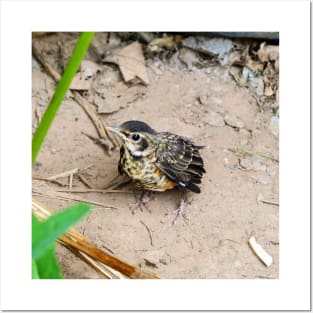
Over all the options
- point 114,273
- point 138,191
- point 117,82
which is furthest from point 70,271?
point 117,82

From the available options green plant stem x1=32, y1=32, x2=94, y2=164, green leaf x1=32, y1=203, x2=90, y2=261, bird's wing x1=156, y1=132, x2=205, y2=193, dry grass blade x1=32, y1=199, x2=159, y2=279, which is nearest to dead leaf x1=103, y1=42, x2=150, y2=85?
bird's wing x1=156, y1=132, x2=205, y2=193

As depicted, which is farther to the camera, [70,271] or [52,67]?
[52,67]

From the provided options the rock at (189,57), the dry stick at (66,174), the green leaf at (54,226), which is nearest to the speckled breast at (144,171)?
the dry stick at (66,174)

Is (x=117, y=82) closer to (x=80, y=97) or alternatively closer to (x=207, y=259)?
(x=80, y=97)

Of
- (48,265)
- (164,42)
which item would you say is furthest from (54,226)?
(164,42)

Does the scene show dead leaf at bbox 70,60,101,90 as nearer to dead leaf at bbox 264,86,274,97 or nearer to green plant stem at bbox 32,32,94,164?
dead leaf at bbox 264,86,274,97

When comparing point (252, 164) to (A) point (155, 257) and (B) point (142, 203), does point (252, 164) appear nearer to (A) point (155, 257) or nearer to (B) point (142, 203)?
(B) point (142, 203)
